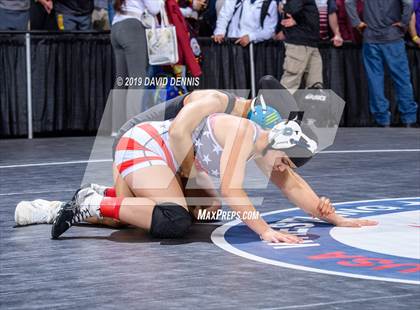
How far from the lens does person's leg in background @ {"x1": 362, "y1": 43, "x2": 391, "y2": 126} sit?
1168 centimetres

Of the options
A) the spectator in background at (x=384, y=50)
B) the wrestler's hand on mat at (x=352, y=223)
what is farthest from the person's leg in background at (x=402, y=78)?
the wrestler's hand on mat at (x=352, y=223)

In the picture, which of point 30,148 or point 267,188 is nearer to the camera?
point 267,188

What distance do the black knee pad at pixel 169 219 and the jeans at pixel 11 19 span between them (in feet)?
19.7

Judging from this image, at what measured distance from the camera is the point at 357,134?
10922mm

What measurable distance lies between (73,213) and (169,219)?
0.49m

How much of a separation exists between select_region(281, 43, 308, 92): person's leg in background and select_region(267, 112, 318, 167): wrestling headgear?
6.24 metres

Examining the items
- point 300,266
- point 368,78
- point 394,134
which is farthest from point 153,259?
point 368,78

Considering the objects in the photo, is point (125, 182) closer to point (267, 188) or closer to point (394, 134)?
point (267, 188)

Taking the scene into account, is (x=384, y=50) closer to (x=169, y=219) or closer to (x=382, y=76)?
(x=382, y=76)

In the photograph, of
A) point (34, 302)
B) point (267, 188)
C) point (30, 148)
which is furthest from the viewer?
point (30, 148)

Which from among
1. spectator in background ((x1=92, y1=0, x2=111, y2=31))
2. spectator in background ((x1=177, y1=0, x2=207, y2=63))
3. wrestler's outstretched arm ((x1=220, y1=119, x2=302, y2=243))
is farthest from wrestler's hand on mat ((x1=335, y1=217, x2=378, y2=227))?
spectator in background ((x1=92, y1=0, x2=111, y2=31))

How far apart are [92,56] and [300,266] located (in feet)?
21.9

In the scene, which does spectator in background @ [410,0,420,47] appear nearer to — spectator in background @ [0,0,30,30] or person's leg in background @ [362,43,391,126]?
person's leg in background @ [362,43,391,126]

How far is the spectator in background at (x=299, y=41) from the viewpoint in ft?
36.8
